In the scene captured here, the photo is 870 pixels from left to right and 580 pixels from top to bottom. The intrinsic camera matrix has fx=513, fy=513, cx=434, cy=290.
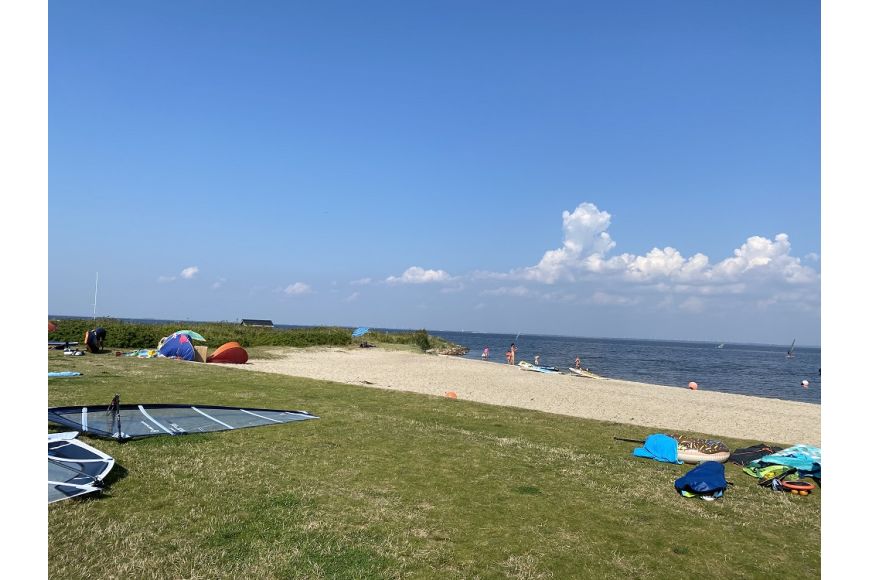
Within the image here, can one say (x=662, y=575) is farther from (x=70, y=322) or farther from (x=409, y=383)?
(x=70, y=322)

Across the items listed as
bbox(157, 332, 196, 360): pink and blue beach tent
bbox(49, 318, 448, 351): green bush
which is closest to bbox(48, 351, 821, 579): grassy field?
bbox(157, 332, 196, 360): pink and blue beach tent

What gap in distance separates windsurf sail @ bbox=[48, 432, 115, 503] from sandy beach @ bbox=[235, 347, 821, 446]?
13.2 meters

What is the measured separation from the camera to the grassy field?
206 inches

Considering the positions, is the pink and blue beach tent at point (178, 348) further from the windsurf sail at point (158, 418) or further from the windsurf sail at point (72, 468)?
the windsurf sail at point (72, 468)

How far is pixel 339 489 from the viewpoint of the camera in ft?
24.7

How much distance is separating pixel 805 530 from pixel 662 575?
3.14 meters

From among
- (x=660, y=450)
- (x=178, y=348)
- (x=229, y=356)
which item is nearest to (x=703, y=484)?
(x=660, y=450)

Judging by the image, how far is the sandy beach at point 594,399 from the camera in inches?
686

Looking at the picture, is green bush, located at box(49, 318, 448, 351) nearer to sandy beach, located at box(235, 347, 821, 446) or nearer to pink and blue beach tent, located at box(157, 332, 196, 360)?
pink and blue beach tent, located at box(157, 332, 196, 360)

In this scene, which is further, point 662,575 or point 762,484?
point 762,484

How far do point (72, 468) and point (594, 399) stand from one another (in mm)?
21053
